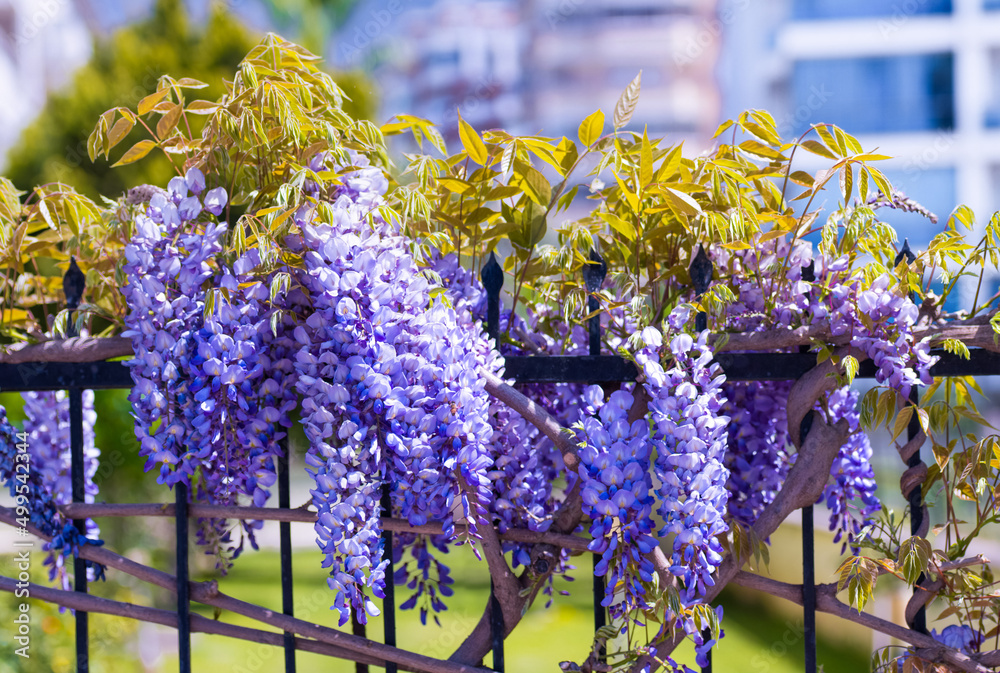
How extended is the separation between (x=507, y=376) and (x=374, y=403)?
9.7 inches

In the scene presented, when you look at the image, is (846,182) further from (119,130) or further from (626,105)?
(119,130)

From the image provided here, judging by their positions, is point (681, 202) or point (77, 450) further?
point (77, 450)

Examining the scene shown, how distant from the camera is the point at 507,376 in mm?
1166

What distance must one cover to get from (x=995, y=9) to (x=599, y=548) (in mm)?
35614

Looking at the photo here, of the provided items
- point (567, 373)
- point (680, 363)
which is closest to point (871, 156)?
point (680, 363)

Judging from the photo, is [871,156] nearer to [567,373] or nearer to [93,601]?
[567,373]

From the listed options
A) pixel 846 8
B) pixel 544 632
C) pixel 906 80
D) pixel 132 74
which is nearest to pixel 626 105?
pixel 544 632

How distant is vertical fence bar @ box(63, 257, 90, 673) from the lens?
1.19 m

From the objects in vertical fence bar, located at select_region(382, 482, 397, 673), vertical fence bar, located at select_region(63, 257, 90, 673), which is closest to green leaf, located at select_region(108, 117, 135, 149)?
vertical fence bar, located at select_region(63, 257, 90, 673)

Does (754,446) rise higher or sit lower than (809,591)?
higher

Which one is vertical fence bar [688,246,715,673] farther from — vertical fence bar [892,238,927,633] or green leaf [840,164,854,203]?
vertical fence bar [892,238,927,633]

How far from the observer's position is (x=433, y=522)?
3.72 ft

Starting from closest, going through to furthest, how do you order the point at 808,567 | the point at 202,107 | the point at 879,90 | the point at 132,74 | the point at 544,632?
the point at 202,107 < the point at 808,567 < the point at 544,632 < the point at 132,74 < the point at 879,90

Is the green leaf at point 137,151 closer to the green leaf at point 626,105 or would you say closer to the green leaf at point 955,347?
the green leaf at point 626,105
